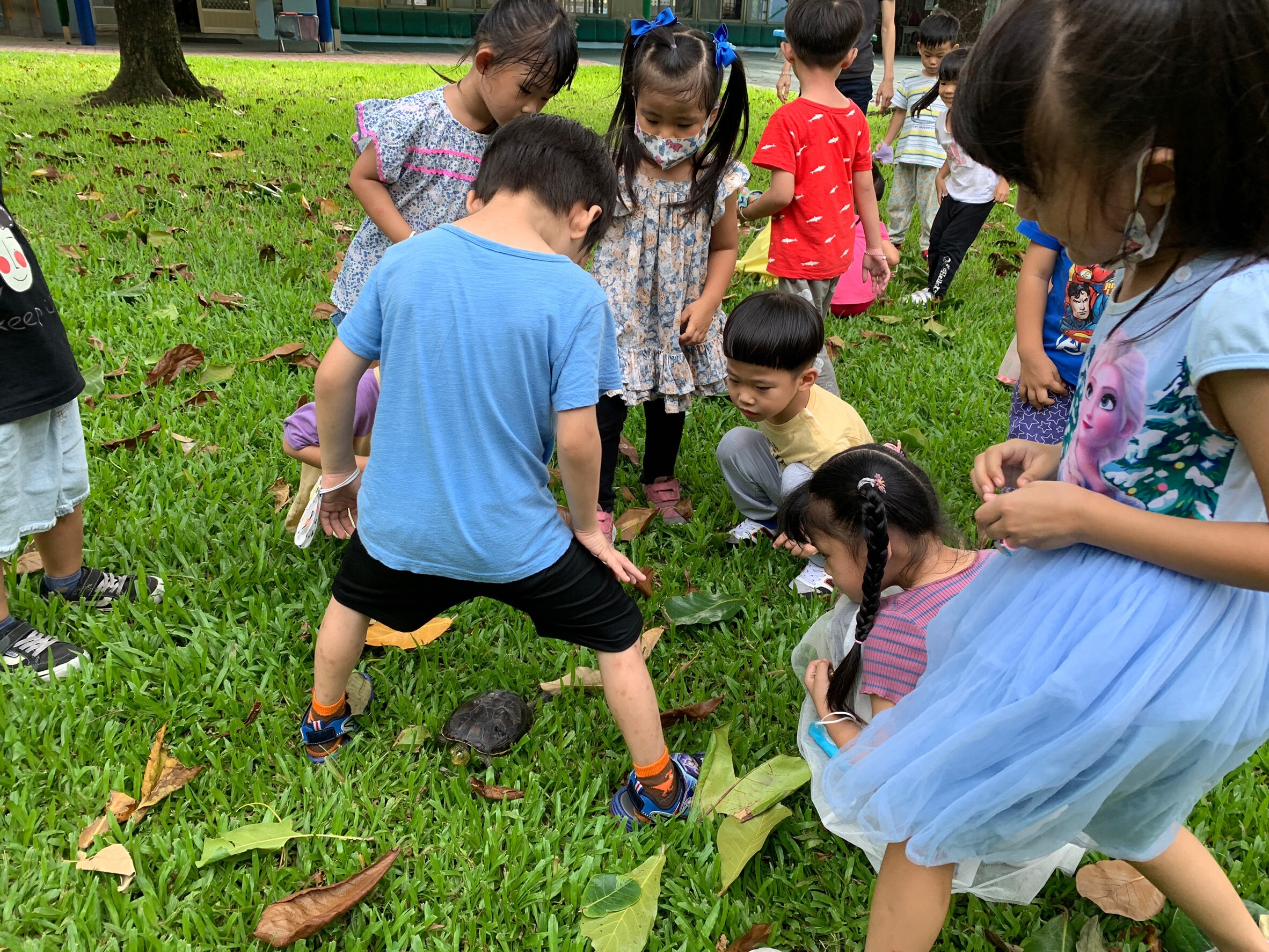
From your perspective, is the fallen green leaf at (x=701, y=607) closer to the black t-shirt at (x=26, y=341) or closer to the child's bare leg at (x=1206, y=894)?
the child's bare leg at (x=1206, y=894)

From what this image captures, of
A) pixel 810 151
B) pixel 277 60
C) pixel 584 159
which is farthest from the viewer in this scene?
pixel 277 60

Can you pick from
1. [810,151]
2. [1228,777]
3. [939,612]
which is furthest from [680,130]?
[1228,777]

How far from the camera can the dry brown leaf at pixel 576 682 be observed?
219 centimetres

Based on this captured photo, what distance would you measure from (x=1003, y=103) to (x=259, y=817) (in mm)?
1746

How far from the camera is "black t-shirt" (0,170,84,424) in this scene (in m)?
1.95

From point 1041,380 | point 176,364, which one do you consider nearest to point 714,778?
point 1041,380

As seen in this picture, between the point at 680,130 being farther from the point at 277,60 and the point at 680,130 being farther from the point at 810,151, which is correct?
the point at 277,60

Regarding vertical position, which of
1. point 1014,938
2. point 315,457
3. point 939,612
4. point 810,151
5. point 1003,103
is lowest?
point 1014,938

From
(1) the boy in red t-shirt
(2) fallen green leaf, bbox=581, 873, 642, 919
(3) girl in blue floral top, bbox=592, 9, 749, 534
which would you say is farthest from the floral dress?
(2) fallen green leaf, bbox=581, 873, 642, 919

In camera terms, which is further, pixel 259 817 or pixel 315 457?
pixel 315 457

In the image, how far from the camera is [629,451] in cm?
336

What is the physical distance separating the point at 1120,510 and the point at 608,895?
108cm

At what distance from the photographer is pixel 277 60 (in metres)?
15.9

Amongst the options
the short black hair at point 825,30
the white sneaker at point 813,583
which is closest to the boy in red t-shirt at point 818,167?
the short black hair at point 825,30
